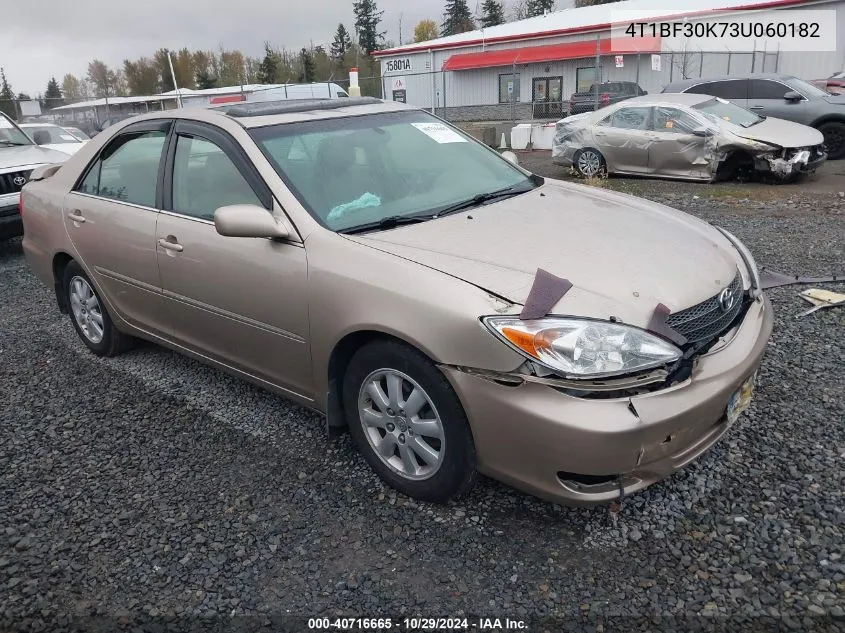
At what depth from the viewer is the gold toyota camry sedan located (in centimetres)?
233

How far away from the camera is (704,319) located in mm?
2604

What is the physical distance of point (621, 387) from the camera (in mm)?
2314

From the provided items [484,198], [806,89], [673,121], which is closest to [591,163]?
[673,121]

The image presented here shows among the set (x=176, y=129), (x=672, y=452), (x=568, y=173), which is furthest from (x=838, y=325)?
(x=568, y=173)

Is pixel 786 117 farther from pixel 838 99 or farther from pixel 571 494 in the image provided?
pixel 571 494

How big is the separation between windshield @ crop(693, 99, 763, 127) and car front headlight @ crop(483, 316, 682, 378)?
9.35 metres

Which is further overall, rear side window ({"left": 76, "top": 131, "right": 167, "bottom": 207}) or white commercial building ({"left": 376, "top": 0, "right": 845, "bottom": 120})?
white commercial building ({"left": 376, "top": 0, "right": 845, "bottom": 120})

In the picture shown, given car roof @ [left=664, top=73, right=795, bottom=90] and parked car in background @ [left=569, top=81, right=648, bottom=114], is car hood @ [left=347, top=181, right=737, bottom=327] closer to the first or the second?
car roof @ [left=664, top=73, right=795, bottom=90]

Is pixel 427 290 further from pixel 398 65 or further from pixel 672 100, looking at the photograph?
pixel 398 65

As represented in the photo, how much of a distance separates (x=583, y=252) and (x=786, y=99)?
39.8 feet

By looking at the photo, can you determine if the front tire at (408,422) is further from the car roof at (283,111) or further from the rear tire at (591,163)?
the rear tire at (591,163)

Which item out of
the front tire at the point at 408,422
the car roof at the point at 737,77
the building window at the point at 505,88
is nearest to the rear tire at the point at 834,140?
the car roof at the point at 737,77

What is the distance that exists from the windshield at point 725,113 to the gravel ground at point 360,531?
7654 mm

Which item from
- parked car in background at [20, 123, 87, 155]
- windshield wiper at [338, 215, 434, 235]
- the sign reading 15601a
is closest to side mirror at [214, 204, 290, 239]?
windshield wiper at [338, 215, 434, 235]
